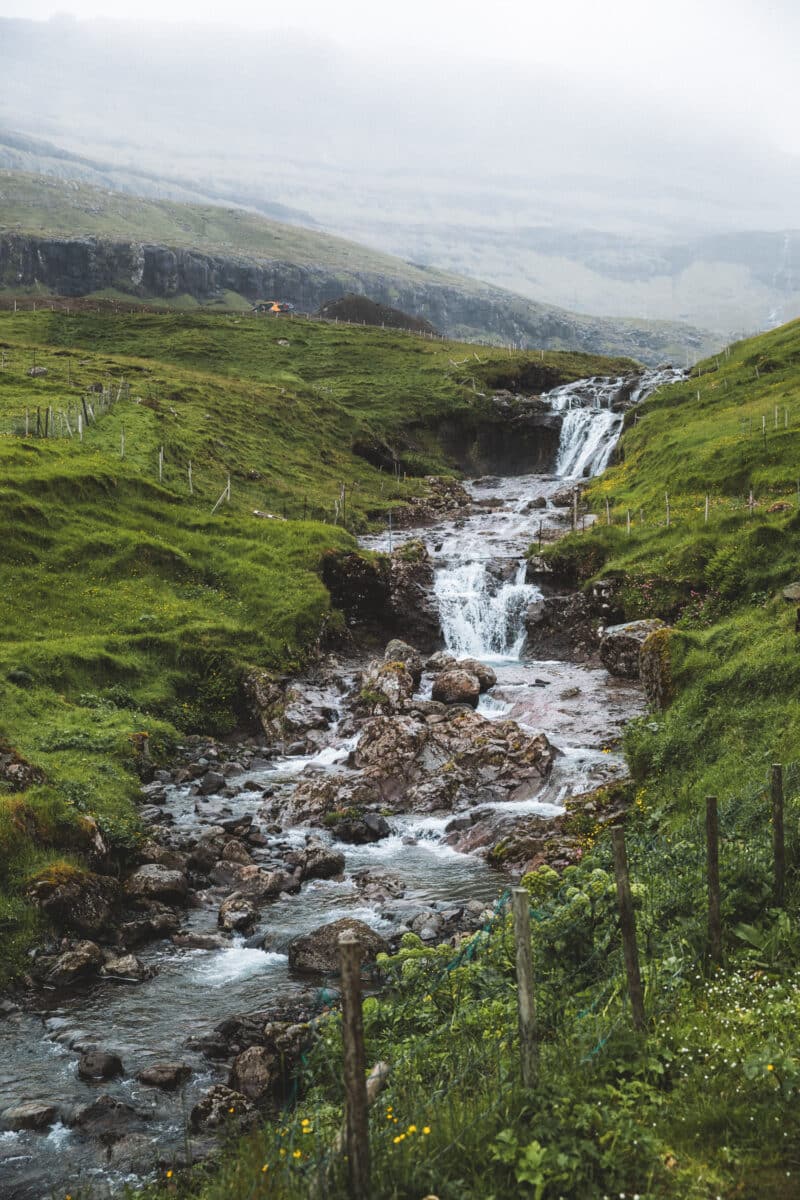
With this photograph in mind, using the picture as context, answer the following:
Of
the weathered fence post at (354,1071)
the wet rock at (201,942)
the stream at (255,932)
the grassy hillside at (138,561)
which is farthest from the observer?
the grassy hillside at (138,561)

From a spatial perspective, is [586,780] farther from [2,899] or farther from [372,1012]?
[2,899]

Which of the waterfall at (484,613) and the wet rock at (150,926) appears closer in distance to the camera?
the wet rock at (150,926)

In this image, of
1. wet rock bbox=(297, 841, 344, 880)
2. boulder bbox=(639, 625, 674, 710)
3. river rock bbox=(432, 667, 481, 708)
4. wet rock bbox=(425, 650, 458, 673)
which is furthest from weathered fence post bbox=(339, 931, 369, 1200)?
wet rock bbox=(425, 650, 458, 673)

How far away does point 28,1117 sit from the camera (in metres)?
11.9

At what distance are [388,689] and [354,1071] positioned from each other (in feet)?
92.6

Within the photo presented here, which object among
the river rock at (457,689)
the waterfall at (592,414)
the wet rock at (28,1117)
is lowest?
the wet rock at (28,1117)

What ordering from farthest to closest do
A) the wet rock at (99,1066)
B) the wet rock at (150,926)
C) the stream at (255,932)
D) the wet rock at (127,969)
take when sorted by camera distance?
the wet rock at (150,926)
the wet rock at (127,969)
the wet rock at (99,1066)
the stream at (255,932)

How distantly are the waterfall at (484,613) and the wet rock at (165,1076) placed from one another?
33.1 m

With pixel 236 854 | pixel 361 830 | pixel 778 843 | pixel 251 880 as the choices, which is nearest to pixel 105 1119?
pixel 251 880

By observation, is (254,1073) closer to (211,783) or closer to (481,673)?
(211,783)

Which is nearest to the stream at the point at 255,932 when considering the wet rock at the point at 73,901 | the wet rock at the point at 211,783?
the wet rock at the point at 211,783

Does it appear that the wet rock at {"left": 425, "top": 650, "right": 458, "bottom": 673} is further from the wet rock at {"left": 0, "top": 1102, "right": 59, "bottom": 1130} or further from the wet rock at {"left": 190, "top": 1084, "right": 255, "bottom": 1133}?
the wet rock at {"left": 0, "top": 1102, "right": 59, "bottom": 1130}

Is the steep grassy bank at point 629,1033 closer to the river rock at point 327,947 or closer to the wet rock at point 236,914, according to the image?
the river rock at point 327,947

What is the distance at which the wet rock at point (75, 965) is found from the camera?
15.9 metres
